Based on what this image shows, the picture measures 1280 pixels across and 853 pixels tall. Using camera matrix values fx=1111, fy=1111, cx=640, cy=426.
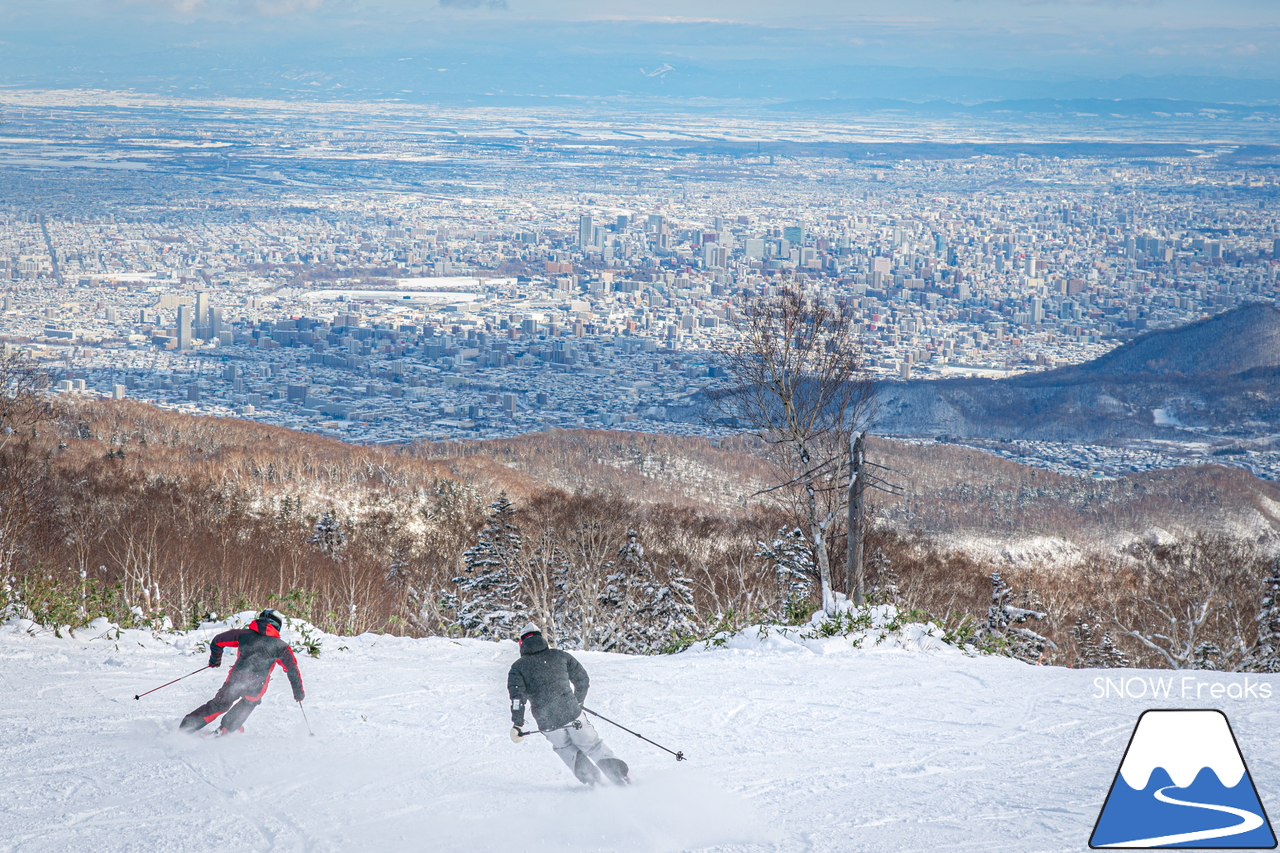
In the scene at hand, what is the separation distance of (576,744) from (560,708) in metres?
0.24

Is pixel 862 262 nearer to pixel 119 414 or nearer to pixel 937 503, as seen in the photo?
pixel 937 503

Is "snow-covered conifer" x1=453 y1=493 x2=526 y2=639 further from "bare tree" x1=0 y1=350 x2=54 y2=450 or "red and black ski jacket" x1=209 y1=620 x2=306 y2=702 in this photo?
"red and black ski jacket" x1=209 y1=620 x2=306 y2=702

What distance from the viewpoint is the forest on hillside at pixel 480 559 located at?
15891 millimetres

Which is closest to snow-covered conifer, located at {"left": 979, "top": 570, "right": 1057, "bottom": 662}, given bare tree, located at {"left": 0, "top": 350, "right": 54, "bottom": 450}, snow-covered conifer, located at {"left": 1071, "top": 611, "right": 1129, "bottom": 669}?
snow-covered conifer, located at {"left": 1071, "top": 611, "right": 1129, "bottom": 669}

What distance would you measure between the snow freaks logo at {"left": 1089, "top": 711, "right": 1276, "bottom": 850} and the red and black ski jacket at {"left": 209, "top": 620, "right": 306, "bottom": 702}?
15.6 ft

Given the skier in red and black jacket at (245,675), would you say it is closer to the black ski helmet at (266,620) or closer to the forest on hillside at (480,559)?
the black ski helmet at (266,620)

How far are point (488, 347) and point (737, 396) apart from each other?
111m

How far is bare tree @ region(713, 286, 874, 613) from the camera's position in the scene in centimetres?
1552

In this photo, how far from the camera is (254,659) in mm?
6984

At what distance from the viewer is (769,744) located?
721cm

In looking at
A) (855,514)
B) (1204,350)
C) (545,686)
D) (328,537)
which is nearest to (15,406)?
(328,537)

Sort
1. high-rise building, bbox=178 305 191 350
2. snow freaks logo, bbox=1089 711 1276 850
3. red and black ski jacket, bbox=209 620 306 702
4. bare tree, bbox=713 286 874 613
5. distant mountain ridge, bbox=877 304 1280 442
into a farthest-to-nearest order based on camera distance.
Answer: high-rise building, bbox=178 305 191 350
distant mountain ridge, bbox=877 304 1280 442
bare tree, bbox=713 286 874 613
red and black ski jacket, bbox=209 620 306 702
snow freaks logo, bbox=1089 711 1276 850

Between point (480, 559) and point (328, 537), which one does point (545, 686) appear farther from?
point (328, 537)

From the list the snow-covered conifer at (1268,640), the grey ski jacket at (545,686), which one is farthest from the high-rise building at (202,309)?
the grey ski jacket at (545,686)
